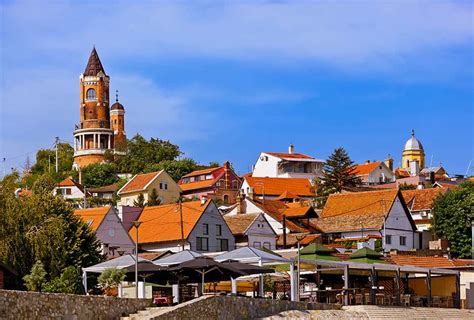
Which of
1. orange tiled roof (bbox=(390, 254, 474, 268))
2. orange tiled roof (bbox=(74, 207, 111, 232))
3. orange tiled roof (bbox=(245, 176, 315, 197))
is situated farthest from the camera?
orange tiled roof (bbox=(245, 176, 315, 197))

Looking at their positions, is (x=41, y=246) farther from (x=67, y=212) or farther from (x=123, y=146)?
(x=123, y=146)

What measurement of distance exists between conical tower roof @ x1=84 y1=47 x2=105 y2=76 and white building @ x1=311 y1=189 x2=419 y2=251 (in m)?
73.9

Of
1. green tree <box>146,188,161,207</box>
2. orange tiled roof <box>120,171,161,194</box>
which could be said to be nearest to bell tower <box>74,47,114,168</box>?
orange tiled roof <box>120,171,161,194</box>

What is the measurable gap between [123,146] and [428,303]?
103741 millimetres

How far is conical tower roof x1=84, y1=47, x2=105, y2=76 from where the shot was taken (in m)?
160

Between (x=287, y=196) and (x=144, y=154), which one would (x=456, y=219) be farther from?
(x=144, y=154)

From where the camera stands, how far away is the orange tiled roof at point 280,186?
415ft

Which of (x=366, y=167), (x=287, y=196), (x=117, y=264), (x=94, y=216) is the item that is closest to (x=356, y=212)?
(x=94, y=216)

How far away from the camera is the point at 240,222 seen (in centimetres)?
8594

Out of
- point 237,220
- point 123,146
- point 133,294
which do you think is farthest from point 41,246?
point 123,146

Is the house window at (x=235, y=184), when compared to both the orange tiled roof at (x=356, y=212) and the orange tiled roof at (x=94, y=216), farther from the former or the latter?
the orange tiled roof at (x=94, y=216)

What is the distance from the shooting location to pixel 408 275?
60.8 m

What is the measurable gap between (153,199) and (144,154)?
3490 centimetres

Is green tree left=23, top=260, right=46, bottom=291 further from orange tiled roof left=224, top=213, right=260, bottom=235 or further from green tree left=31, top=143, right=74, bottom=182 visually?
green tree left=31, top=143, right=74, bottom=182
